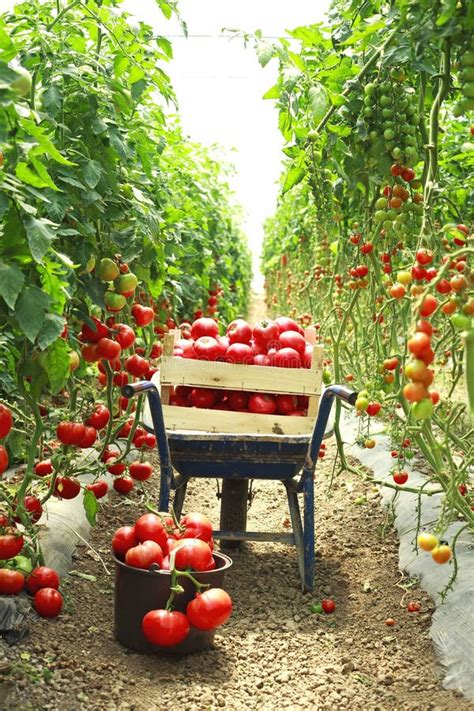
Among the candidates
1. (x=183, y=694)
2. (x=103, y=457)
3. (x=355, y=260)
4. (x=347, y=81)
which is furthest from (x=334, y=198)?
(x=183, y=694)

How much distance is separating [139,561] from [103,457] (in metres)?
0.86

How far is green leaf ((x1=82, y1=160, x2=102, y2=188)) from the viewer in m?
2.62

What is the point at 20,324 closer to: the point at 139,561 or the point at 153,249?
the point at 139,561

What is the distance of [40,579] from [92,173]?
1.31 m

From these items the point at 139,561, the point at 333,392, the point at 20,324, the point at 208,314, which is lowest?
the point at 208,314

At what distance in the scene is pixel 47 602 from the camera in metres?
2.72

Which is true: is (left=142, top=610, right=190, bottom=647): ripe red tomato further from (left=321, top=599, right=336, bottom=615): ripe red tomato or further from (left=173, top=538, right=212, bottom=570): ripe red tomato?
(left=321, top=599, right=336, bottom=615): ripe red tomato

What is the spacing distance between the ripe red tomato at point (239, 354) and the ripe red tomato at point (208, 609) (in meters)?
1.20

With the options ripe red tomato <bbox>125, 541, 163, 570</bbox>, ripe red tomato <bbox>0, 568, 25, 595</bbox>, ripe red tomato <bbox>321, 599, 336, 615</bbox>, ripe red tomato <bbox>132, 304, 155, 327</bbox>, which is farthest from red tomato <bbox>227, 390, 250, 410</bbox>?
ripe red tomato <bbox>0, 568, 25, 595</bbox>

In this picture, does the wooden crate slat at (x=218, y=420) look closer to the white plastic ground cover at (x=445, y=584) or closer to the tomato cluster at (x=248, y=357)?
the tomato cluster at (x=248, y=357)

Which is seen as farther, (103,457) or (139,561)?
(103,457)

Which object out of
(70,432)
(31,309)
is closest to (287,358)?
(70,432)

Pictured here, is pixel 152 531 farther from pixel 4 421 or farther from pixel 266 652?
pixel 4 421

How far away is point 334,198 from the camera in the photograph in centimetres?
433
